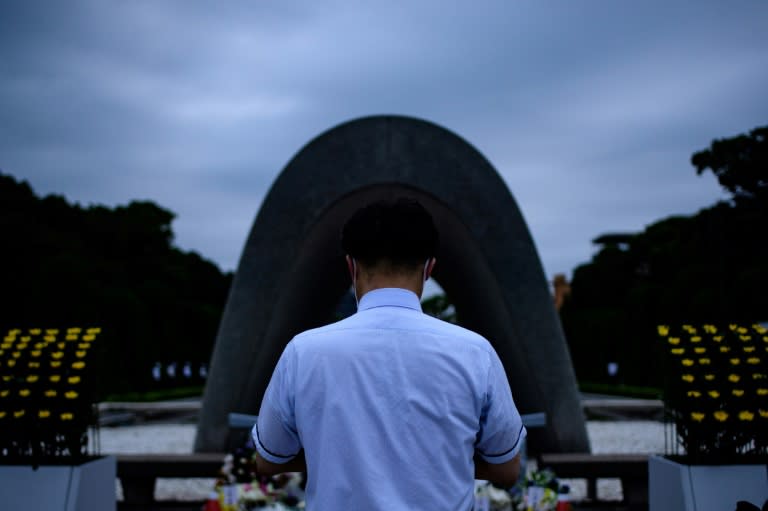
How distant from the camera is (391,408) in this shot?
1.84 metres

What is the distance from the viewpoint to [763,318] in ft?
65.7

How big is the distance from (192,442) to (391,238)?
13029mm

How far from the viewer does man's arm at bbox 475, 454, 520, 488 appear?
2012 mm

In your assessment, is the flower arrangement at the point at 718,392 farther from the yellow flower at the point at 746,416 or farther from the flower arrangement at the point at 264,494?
the flower arrangement at the point at 264,494

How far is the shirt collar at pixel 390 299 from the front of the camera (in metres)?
1.97

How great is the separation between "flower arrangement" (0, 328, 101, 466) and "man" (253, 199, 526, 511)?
3358mm

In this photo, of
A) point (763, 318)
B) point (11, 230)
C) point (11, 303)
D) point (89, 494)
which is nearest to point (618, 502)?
point (89, 494)

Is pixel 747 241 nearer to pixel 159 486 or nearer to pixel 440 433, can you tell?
pixel 159 486

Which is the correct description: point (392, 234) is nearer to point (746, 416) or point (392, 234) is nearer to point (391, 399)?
point (391, 399)

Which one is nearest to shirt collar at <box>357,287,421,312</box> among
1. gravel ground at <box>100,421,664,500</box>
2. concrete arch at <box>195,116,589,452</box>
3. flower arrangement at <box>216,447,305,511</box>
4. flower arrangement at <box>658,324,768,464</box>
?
flower arrangement at <box>658,324,768,464</box>

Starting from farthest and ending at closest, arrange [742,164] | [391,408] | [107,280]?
[107,280] → [742,164] → [391,408]

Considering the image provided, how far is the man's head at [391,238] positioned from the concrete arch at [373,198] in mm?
7383

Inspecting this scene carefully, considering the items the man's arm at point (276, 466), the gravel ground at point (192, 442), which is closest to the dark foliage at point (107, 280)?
the gravel ground at point (192, 442)

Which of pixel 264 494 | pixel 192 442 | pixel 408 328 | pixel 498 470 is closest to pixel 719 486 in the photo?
pixel 498 470
